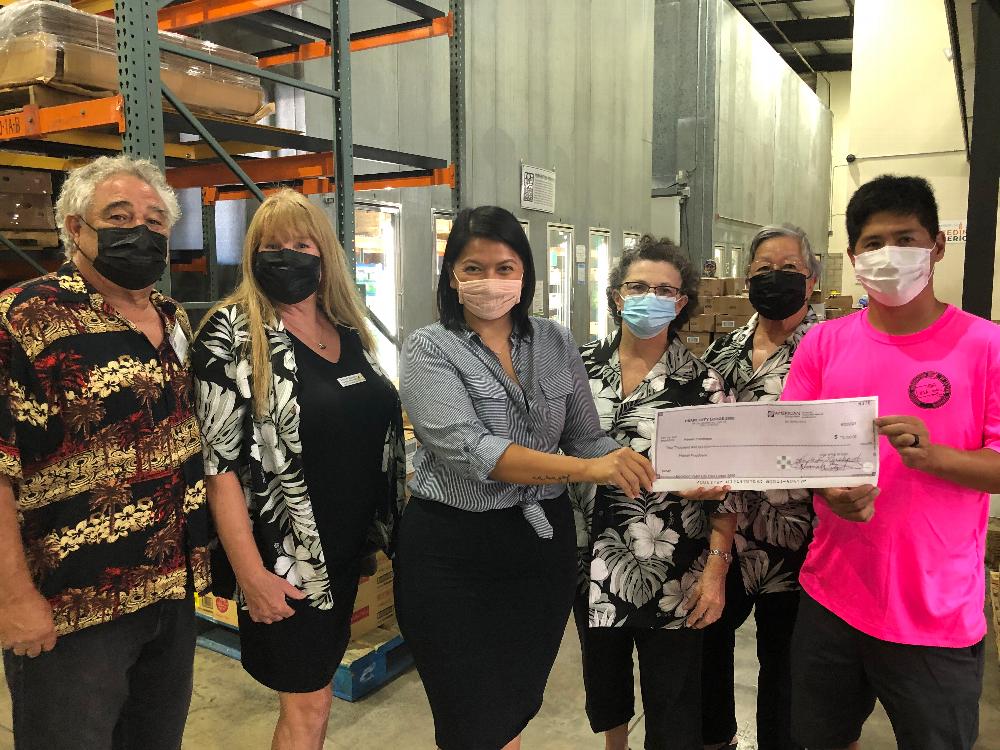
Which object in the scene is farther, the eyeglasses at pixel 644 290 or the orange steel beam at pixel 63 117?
the orange steel beam at pixel 63 117

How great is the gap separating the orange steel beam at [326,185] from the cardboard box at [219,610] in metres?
2.55

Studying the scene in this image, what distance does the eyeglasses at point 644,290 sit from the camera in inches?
87.0

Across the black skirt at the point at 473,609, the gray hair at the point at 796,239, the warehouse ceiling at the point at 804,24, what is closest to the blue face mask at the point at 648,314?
the gray hair at the point at 796,239

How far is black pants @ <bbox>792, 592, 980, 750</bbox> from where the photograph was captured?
1.68m

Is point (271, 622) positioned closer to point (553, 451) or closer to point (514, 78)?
point (553, 451)

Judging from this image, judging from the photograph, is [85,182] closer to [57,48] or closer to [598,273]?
[57,48]

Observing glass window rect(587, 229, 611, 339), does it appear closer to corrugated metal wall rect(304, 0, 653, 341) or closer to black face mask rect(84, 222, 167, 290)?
corrugated metal wall rect(304, 0, 653, 341)

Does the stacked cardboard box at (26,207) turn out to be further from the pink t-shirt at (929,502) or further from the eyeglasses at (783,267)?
the pink t-shirt at (929,502)

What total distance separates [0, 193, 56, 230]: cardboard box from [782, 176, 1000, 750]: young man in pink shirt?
3.62 m

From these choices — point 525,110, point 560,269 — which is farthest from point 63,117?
point 560,269

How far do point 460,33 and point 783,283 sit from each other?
310 cm

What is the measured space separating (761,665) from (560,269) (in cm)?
700

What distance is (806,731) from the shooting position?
1907 millimetres

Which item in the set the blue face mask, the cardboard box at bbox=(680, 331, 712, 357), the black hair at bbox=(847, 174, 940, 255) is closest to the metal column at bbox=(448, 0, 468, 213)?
the blue face mask
